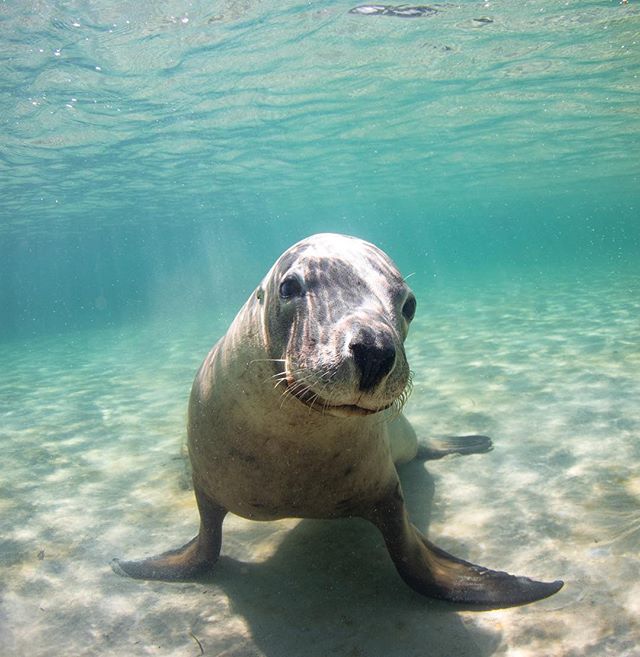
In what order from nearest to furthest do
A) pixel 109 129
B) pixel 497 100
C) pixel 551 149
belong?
1. pixel 109 129
2. pixel 497 100
3. pixel 551 149

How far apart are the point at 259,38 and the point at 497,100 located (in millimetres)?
9748

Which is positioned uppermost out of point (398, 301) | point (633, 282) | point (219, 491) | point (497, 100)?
point (497, 100)

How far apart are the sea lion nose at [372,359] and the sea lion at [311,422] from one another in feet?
0.18

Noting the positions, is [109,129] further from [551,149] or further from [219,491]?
[551,149]

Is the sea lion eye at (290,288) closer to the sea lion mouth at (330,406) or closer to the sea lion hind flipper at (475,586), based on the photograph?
the sea lion mouth at (330,406)

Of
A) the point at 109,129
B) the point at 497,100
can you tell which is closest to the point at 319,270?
the point at 109,129

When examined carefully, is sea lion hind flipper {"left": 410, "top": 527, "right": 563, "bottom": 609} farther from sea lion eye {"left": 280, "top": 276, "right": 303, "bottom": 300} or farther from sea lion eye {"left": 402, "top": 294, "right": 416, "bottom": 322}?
sea lion eye {"left": 280, "top": 276, "right": 303, "bottom": 300}

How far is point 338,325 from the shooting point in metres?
2.19

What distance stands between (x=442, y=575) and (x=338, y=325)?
1.70m

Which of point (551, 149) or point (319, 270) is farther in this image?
point (551, 149)

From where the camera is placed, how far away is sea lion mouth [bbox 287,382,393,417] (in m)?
2.11

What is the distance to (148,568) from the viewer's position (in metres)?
3.49

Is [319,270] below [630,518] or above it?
above

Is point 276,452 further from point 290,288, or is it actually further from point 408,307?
point 408,307
